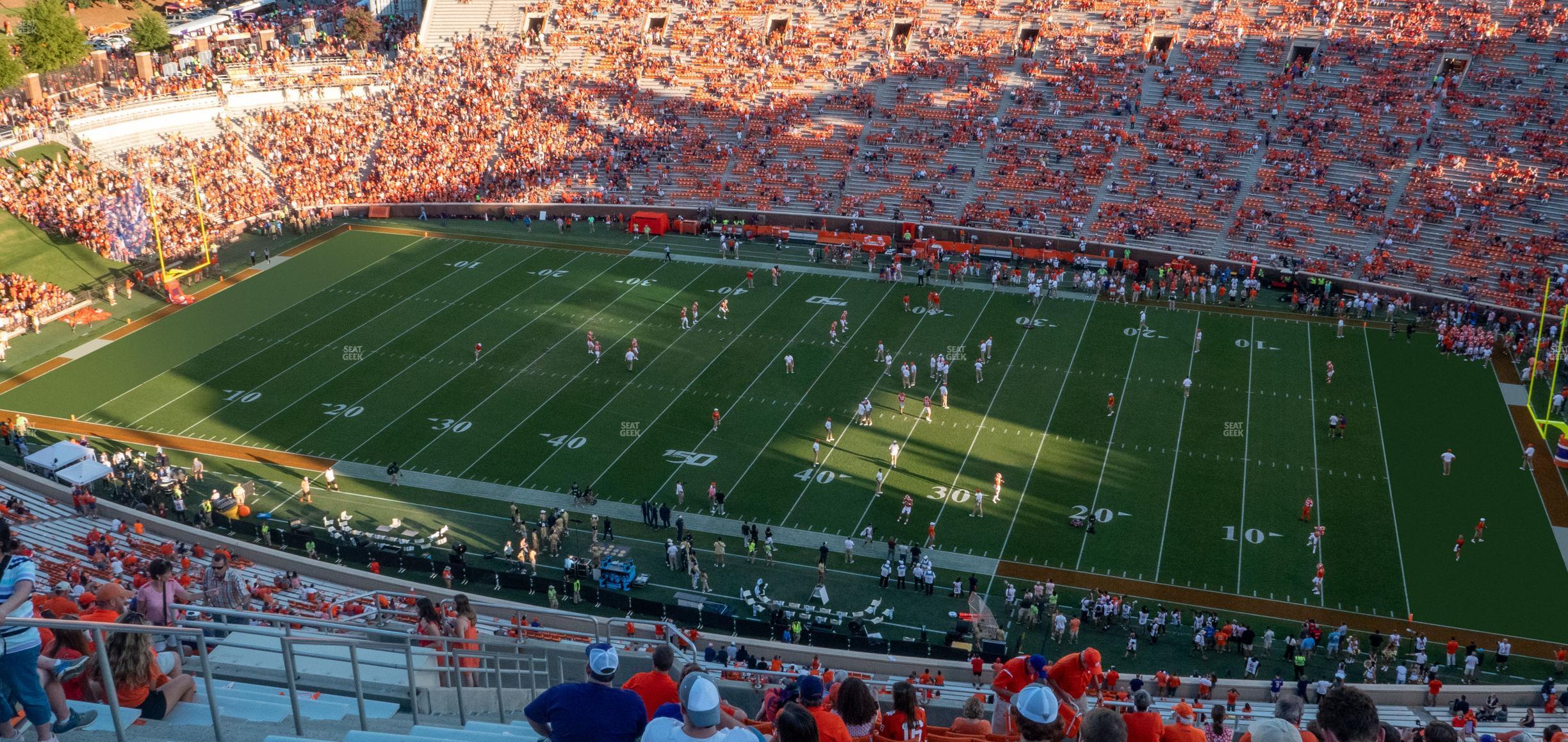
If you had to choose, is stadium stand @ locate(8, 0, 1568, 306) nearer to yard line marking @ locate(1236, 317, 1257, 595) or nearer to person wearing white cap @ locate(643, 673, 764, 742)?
yard line marking @ locate(1236, 317, 1257, 595)

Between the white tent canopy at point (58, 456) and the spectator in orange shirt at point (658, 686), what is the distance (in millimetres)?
26918

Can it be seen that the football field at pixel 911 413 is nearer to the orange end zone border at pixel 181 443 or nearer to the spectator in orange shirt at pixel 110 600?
the orange end zone border at pixel 181 443

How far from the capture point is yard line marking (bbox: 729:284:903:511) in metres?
32.2

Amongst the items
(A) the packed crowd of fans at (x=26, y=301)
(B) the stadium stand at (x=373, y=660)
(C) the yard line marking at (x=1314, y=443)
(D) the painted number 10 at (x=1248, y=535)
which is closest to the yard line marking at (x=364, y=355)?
(B) the stadium stand at (x=373, y=660)

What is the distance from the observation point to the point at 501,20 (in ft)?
231

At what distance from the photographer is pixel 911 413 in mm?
35781

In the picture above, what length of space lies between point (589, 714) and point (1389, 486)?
29.0 meters

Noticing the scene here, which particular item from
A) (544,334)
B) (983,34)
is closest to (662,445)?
(544,334)

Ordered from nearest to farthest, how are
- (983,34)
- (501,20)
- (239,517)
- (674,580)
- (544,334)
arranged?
(674,580) → (239,517) → (544,334) → (983,34) → (501,20)

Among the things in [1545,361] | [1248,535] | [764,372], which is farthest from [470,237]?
[1545,361]

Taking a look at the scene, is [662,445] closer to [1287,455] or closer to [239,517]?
[239,517]

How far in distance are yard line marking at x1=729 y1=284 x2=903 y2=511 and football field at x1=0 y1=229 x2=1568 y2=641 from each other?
0.10m

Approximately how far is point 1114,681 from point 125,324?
124ft

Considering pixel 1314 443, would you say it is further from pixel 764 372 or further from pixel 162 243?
pixel 162 243
